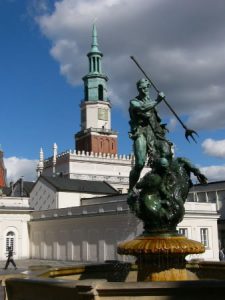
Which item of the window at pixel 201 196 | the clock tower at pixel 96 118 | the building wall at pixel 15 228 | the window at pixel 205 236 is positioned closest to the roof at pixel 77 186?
the building wall at pixel 15 228

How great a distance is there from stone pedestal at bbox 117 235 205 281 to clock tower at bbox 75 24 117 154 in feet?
226

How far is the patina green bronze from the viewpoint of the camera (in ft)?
36.6

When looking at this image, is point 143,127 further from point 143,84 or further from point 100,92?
point 100,92

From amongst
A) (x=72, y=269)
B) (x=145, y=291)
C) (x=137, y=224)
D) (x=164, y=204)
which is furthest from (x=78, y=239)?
(x=145, y=291)

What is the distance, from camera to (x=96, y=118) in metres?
82.4

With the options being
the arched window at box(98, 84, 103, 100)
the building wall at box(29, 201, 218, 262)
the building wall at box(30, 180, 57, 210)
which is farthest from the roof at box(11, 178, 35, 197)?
the building wall at box(29, 201, 218, 262)

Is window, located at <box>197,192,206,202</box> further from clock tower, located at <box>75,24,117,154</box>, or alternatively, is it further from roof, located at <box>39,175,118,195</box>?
clock tower, located at <box>75,24,117,154</box>

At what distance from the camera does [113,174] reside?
242ft

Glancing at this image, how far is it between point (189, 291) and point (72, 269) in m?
6.30

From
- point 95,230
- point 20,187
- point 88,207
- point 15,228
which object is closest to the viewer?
point 95,230

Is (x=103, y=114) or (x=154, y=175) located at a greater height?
(x=103, y=114)

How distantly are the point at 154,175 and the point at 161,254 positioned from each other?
187 cm

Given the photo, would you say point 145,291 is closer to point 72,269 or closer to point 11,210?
point 72,269

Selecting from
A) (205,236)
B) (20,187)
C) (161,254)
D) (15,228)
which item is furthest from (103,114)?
(161,254)
